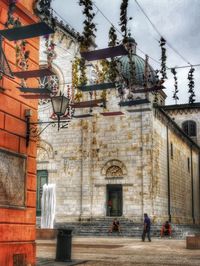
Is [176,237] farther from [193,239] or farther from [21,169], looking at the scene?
[21,169]

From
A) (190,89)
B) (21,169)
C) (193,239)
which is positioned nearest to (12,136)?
(21,169)

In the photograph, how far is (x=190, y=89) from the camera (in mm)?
13305

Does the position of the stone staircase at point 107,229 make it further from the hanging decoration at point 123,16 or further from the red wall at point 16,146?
the hanging decoration at point 123,16

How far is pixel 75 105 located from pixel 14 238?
148 inches

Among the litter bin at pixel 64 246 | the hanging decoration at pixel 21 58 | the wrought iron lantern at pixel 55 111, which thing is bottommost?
the litter bin at pixel 64 246

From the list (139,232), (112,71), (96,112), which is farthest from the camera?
(96,112)

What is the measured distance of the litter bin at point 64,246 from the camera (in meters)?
13.6

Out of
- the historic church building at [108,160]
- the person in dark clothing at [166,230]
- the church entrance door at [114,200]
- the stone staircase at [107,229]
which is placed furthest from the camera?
→ the church entrance door at [114,200]

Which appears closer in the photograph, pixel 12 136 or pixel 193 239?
pixel 12 136

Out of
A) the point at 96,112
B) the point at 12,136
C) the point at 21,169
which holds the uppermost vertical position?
the point at 96,112

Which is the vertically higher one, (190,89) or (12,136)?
(190,89)

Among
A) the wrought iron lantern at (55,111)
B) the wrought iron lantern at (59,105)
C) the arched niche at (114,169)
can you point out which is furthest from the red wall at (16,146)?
the arched niche at (114,169)

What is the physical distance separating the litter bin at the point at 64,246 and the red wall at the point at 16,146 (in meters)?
1.82

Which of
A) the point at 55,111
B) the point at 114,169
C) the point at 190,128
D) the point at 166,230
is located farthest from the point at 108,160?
the point at 55,111
